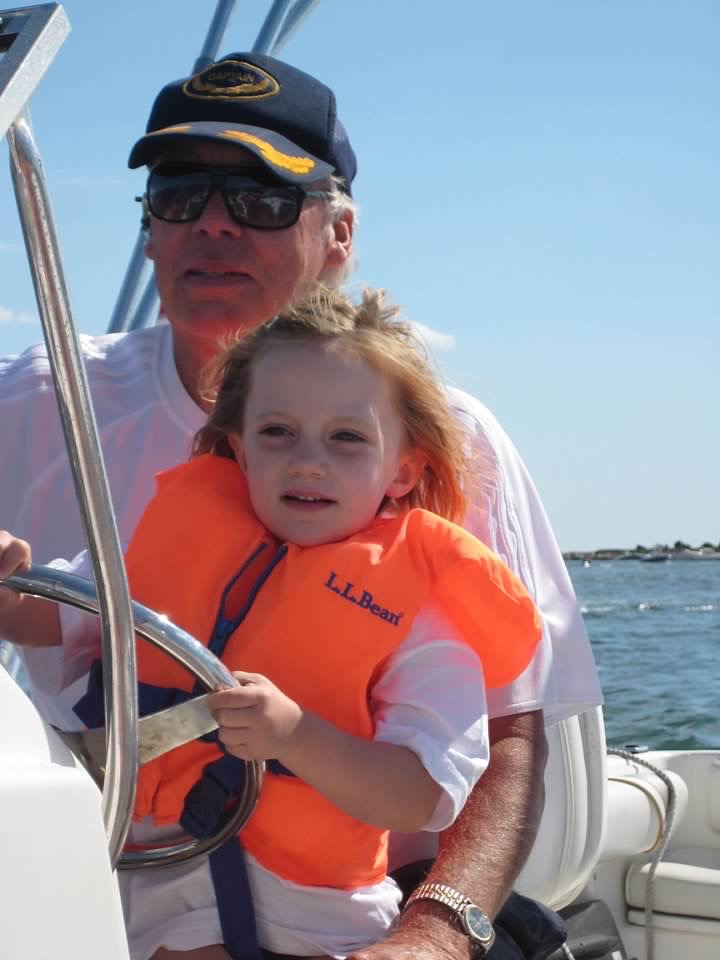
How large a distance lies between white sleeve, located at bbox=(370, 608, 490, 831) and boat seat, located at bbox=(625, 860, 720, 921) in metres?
1.81

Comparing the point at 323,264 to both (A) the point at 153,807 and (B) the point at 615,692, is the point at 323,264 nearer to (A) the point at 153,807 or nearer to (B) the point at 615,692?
(A) the point at 153,807

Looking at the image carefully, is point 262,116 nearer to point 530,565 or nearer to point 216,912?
point 530,565

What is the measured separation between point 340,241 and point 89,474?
162cm

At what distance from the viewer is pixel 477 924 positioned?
191 cm

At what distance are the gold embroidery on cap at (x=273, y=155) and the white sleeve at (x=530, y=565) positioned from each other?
52cm

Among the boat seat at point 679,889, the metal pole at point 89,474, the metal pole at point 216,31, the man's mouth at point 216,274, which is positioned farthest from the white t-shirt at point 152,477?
the metal pole at point 216,31

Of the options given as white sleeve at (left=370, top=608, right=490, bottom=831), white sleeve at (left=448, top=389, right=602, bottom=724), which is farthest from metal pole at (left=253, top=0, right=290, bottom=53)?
white sleeve at (left=370, top=608, right=490, bottom=831)

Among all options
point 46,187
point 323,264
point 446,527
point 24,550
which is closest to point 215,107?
point 323,264

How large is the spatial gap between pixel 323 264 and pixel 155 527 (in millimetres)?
881

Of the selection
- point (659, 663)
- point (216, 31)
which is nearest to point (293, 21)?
point (216, 31)

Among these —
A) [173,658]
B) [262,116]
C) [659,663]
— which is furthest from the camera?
[659,663]

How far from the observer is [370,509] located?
187cm

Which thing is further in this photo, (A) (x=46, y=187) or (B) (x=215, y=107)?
(B) (x=215, y=107)

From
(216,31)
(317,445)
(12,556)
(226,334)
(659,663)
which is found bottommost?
(659,663)
